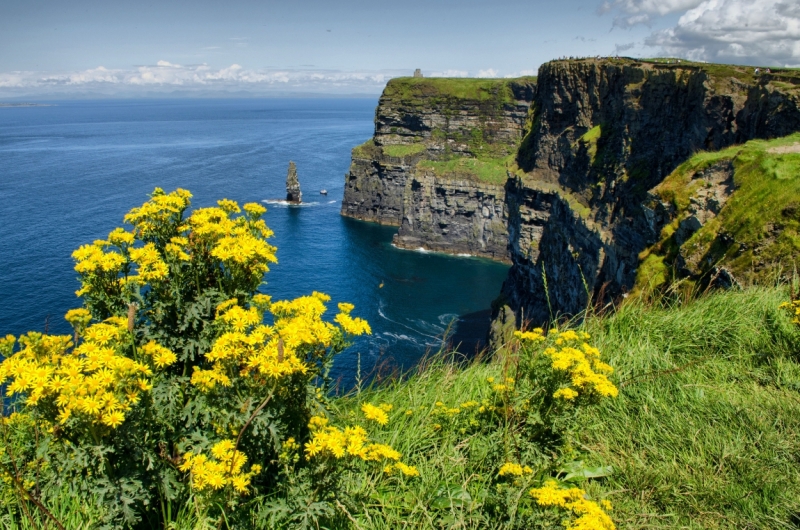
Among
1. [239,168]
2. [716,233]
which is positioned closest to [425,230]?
[239,168]

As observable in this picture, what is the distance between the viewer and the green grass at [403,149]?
109 metres

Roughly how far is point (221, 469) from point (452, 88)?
114413 mm

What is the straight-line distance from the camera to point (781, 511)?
4.79 meters

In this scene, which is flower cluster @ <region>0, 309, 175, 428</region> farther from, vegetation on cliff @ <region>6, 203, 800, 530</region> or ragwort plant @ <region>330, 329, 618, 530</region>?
ragwort plant @ <region>330, 329, 618, 530</region>

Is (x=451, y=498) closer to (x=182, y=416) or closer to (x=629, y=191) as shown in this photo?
(x=182, y=416)

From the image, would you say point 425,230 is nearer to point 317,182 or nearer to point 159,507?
point 317,182

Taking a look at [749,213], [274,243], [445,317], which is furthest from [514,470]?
[274,243]

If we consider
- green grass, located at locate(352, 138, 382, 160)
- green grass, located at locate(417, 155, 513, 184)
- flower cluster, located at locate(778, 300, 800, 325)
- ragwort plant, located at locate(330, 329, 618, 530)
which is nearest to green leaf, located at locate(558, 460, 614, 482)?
ragwort plant, located at locate(330, 329, 618, 530)

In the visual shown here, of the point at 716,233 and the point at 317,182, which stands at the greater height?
Answer: the point at 716,233

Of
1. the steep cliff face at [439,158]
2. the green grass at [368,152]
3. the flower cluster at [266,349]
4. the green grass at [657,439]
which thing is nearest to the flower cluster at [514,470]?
the green grass at [657,439]

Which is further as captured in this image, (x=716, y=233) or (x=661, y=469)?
(x=716, y=233)

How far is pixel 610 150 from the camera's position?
1640 inches

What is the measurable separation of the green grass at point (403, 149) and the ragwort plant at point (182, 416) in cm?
10602

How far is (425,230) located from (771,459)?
294ft
